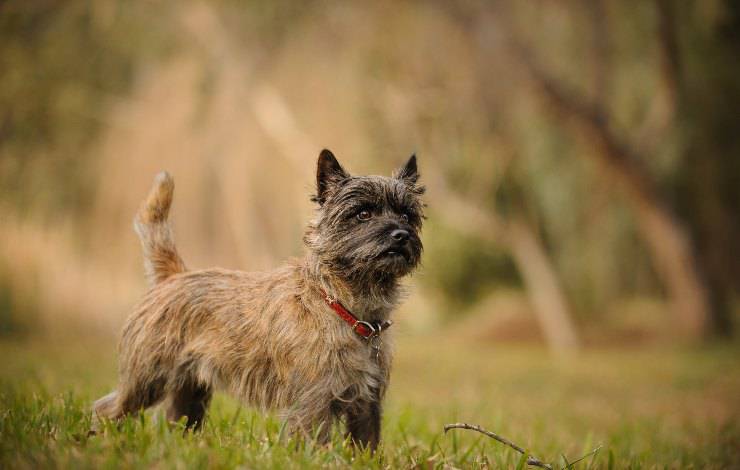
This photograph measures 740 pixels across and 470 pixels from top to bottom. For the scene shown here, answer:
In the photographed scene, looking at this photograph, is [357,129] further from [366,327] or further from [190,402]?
[366,327]

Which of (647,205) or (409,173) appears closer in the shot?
(409,173)

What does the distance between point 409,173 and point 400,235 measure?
71cm

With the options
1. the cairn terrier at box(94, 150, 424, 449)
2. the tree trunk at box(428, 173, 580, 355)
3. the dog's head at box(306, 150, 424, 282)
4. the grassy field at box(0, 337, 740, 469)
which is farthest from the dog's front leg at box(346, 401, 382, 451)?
the tree trunk at box(428, 173, 580, 355)

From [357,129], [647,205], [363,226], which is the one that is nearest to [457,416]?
[363,226]

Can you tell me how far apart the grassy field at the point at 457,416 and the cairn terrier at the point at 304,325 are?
22 cm

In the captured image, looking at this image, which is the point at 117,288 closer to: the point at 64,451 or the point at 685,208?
the point at 64,451

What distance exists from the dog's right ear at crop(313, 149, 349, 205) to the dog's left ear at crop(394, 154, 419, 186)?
41 centimetres

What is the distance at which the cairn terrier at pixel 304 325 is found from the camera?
12.3ft

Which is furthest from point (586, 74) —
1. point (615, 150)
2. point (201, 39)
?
point (201, 39)

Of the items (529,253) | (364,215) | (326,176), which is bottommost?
(364,215)

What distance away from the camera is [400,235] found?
3838 mm

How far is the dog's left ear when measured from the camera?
14.4 ft

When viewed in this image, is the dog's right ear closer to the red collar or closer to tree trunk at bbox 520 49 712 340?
the red collar

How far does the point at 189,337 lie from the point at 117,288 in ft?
37.7
